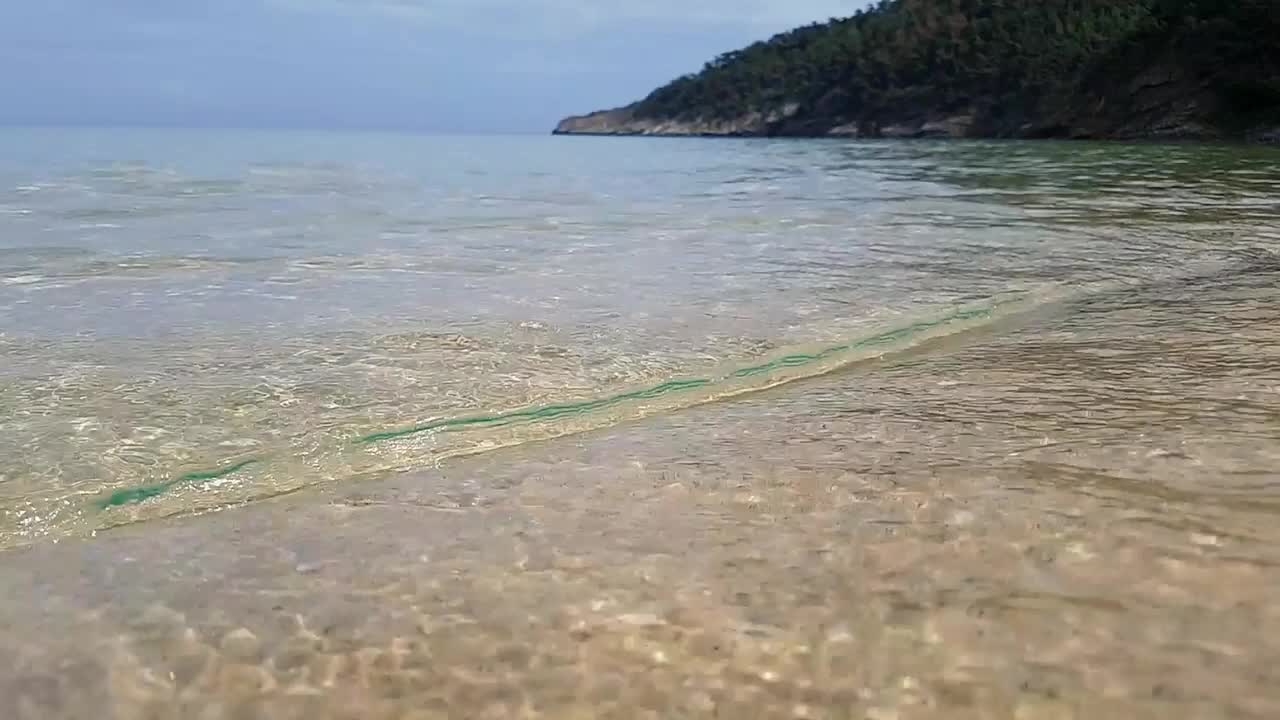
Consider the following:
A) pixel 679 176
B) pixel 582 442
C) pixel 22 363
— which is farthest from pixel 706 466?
pixel 679 176

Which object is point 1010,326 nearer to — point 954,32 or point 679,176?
point 679,176

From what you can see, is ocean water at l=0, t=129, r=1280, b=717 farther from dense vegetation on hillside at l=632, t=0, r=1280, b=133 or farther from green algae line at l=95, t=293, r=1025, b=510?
dense vegetation on hillside at l=632, t=0, r=1280, b=133

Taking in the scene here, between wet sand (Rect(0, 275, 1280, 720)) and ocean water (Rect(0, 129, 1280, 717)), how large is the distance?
1 cm

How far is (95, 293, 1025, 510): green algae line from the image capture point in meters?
3.27

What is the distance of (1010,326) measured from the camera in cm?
546

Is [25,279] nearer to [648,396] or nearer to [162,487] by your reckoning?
[162,487]

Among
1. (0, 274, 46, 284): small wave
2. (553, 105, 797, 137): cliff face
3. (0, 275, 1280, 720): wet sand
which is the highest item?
(553, 105, 797, 137): cliff face

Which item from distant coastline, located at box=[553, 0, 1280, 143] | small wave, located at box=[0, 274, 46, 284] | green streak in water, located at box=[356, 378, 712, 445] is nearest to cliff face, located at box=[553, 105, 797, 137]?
distant coastline, located at box=[553, 0, 1280, 143]

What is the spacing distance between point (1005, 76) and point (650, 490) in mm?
85837

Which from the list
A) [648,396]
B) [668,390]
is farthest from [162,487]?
[668,390]

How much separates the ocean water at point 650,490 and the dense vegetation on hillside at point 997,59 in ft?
167

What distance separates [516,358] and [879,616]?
3.11 metres

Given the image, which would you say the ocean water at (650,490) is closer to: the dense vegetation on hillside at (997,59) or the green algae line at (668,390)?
the green algae line at (668,390)

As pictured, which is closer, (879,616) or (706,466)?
(879,616)
